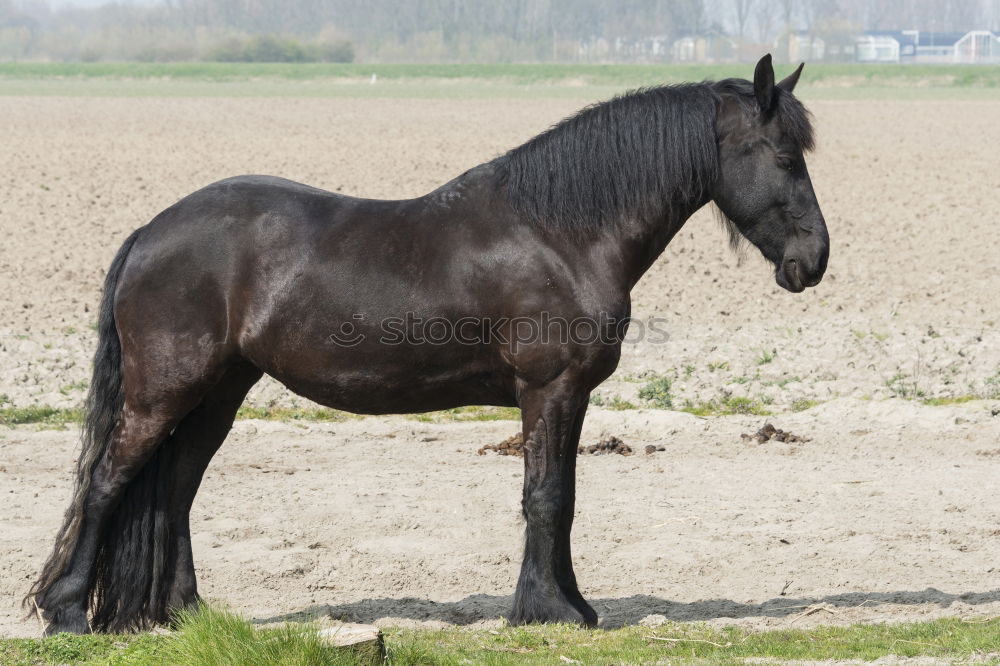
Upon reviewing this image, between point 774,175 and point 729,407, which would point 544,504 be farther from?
point 729,407

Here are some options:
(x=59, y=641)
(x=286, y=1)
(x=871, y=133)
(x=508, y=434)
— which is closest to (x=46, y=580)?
(x=59, y=641)

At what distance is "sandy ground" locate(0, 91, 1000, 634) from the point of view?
19.4 ft

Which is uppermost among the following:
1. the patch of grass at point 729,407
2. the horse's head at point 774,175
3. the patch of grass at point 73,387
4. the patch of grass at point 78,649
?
the horse's head at point 774,175

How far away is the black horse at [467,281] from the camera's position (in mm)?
4777

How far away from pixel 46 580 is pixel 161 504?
1.88 feet

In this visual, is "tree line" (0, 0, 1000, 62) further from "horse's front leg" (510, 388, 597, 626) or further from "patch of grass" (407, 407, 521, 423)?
"horse's front leg" (510, 388, 597, 626)

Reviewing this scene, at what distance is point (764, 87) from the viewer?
4.71 m

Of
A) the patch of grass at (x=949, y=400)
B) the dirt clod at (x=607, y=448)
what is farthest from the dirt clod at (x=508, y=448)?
the patch of grass at (x=949, y=400)

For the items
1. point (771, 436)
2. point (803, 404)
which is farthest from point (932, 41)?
point (771, 436)

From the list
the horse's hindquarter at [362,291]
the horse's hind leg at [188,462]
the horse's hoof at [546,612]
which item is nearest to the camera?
the horse's hindquarter at [362,291]

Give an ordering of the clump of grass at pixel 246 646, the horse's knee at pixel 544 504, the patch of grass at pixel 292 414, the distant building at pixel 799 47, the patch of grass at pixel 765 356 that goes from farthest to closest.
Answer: the distant building at pixel 799 47 < the patch of grass at pixel 765 356 < the patch of grass at pixel 292 414 < the horse's knee at pixel 544 504 < the clump of grass at pixel 246 646

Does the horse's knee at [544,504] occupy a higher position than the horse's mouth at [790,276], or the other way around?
the horse's mouth at [790,276]

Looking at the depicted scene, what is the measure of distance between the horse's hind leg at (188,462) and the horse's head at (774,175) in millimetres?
2306

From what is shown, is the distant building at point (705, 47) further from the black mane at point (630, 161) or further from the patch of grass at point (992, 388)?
the black mane at point (630, 161)
